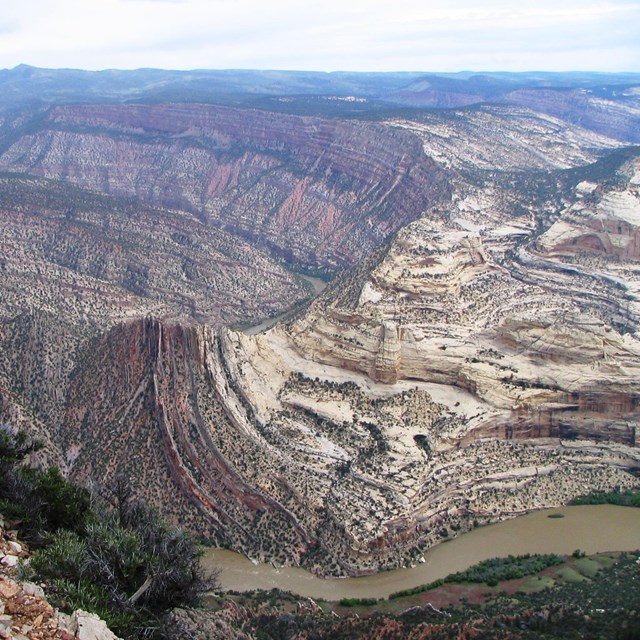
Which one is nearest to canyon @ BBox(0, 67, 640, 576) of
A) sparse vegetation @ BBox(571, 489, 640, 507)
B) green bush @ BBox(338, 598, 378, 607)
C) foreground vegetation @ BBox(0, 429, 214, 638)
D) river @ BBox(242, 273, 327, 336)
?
sparse vegetation @ BBox(571, 489, 640, 507)

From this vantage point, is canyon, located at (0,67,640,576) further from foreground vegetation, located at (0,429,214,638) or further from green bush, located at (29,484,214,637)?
green bush, located at (29,484,214,637)

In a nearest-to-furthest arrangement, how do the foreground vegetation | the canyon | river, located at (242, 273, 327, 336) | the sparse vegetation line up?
the foreground vegetation < the canyon < the sparse vegetation < river, located at (242, 273, 327, 336)

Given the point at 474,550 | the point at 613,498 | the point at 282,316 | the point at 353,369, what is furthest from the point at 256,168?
the point at 474,550

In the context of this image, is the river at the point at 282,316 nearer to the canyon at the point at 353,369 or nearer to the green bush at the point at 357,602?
the canyon at the point at 353,369

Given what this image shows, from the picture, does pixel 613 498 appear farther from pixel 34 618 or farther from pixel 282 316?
pixel 282 316

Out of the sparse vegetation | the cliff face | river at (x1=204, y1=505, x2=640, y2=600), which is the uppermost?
the cliff face
